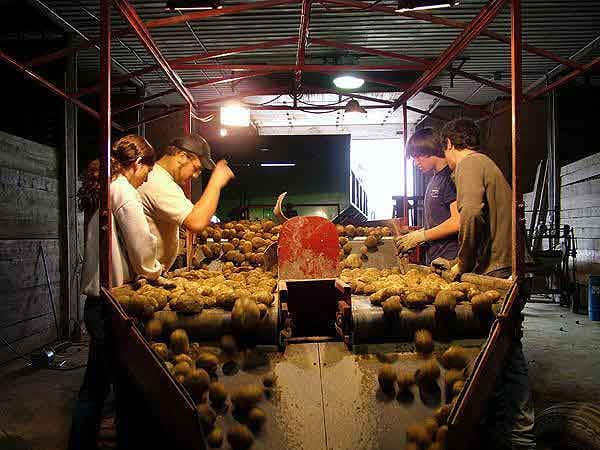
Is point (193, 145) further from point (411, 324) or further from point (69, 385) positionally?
point (69, 385)

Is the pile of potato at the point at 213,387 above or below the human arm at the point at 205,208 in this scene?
below

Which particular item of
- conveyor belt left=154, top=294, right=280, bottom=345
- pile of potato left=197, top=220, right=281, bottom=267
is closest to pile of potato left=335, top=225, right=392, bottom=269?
pile of potato left=197, top=220, right=281, bottom=267

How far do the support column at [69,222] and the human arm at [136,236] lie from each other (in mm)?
5183

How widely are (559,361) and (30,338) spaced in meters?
7.06

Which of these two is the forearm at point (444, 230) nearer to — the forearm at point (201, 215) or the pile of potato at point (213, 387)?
the forearm at point (201, 215)

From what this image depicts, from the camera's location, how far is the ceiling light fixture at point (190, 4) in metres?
3.86

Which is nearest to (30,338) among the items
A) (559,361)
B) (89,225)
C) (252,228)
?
(252,228)

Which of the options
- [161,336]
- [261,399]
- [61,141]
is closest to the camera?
[261,399]

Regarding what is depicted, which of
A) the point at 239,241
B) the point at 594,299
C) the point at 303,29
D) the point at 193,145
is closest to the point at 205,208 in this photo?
the point at 193,145

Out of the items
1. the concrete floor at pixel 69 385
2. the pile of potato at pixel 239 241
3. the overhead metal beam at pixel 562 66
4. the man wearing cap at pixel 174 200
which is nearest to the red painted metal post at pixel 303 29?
the man wearing cap at pixel 174 200

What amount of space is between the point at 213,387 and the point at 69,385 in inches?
157

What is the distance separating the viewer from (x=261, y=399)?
9.14 feet

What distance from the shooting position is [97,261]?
3348mm

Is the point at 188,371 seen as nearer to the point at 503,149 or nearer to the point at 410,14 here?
the point at 410,14
